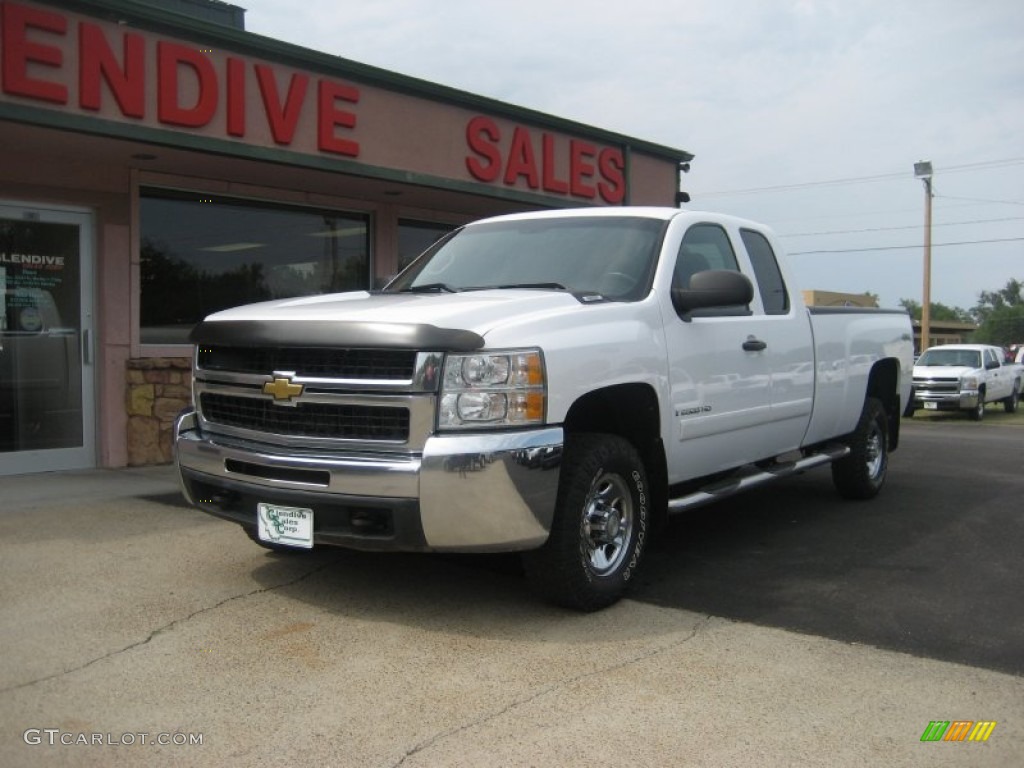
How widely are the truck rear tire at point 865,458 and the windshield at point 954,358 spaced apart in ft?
49.2

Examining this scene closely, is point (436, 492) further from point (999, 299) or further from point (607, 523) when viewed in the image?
point (999, 299)

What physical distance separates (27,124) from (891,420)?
7357 mm

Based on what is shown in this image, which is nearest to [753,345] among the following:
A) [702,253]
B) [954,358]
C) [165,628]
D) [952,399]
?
[702,253]

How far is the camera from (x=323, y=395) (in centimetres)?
428

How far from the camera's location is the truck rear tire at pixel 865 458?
7.57 m

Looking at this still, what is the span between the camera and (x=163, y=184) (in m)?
9.33

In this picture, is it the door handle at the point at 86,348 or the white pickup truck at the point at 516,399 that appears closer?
the white pickup truck at the point at 516,399

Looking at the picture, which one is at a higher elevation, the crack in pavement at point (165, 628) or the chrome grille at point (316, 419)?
the chrome grille at point (316, 419)

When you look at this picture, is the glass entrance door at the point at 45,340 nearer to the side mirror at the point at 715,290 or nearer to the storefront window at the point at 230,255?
the storefront window at the point at 230,255

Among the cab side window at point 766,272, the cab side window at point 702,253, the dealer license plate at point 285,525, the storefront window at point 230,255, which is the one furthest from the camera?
the storefront window at point 230,255

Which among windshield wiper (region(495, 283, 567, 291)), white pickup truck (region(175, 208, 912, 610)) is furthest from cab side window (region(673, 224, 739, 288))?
windshield wiper (region(495, 283, 567, 291))

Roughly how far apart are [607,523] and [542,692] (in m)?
1.17

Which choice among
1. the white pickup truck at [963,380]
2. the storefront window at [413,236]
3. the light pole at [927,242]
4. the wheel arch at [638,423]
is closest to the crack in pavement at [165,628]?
the wheel arch at [638,423]

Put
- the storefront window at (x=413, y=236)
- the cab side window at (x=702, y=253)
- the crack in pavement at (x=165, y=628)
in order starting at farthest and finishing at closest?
the storefront window at (x=413, y=236) < the cab side window at (x=702, y=253) < the crack in pavement at (x=165, y=628)
